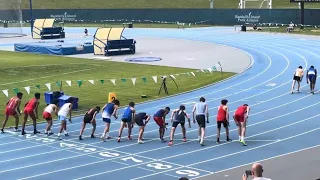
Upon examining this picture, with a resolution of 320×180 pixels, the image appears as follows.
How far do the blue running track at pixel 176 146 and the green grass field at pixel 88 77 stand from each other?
7.38 feet

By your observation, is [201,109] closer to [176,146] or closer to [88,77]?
[176,146]

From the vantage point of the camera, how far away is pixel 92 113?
20.6 m

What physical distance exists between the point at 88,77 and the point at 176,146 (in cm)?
1692

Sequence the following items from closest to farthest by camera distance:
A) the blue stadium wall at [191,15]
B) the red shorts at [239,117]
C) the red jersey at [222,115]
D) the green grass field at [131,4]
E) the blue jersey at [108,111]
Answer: the red shorts at [239,117], the red jersey at [222,115], the blue jersey at [108,111], the blue stadium wall at [191,15], the green grass field at [131,4]

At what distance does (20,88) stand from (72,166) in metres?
15.1

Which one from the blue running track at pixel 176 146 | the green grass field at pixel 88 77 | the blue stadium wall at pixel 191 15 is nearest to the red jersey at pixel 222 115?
the blue running track at pixel 176 146

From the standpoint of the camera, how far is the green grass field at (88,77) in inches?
1151

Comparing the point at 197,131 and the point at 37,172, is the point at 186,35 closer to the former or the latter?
the point at 197,131

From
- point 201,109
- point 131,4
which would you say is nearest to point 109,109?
point 201,109

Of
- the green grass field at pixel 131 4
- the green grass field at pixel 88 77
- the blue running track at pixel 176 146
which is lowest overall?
the blue running track at pixel 176 146

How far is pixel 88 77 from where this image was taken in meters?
35.7

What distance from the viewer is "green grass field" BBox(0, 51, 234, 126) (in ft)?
95.9

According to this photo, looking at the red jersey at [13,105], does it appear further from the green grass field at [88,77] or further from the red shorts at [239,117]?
the red shorts at [239,117]

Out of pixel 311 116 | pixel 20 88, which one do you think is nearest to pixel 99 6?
pixel 20 88
